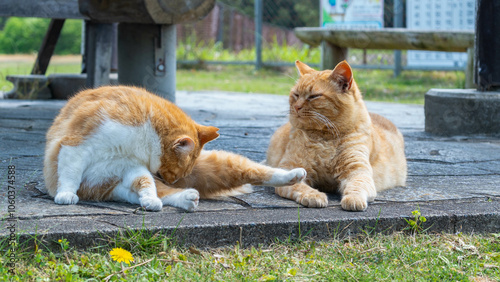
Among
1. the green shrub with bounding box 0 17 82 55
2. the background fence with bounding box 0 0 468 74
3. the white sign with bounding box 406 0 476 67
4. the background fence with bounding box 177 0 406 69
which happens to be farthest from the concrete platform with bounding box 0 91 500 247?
the green shrub with bounding box 0 17 82 55

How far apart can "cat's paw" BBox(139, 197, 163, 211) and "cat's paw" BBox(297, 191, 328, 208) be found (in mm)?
674

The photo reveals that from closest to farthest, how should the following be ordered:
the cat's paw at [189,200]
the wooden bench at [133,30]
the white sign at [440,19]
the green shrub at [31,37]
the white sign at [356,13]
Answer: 1. the cat's paw at [189,200]
2. the wooden bench at [133,30]
3. the white sign at [440,19]
4. the white sign at [356,13]
5. the green shrub at [31,37]

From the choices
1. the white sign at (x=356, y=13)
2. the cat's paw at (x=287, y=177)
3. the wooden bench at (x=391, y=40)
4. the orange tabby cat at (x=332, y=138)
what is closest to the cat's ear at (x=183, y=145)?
the cat's paw at (x=287, y=177)

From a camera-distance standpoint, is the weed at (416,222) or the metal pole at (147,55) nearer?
→ the weed at (416,222)

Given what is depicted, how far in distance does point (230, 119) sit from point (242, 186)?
270cm

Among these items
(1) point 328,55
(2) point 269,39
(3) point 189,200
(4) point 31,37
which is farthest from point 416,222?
(4) point 31,37

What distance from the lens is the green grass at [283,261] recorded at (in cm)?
195

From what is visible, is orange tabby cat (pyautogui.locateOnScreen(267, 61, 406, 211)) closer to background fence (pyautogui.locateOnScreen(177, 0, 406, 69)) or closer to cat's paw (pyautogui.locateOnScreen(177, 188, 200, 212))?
cat's paw (pyautogui.locateOnScreen(177, 188, 200, 212))

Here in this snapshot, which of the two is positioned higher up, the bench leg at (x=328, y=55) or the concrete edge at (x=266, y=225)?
the bench leg at (x=328, y=55)

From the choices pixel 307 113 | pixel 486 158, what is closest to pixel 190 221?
pixel 307 113

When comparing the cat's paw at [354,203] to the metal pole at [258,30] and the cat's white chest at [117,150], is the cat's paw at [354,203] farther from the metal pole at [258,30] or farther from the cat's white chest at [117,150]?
the metal pole at [258,30]

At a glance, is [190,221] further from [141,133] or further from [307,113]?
[307,113]

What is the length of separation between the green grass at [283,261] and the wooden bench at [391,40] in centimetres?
569

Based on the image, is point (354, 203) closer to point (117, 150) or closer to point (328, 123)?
point (328, 123)
